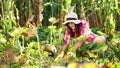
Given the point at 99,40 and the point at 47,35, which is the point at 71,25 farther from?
the point at 47,35

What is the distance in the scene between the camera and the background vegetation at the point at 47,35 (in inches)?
109

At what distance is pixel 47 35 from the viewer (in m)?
3.76

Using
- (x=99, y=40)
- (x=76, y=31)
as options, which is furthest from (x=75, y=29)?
(x=99, y=40)

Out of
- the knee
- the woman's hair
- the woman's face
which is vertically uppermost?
the woman's face

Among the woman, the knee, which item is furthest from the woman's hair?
the knee

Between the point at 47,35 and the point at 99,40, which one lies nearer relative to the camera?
the point at 99,40

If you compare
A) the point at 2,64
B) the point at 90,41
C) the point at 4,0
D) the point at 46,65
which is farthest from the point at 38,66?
the point at 4,0

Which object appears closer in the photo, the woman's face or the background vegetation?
the background vegetation

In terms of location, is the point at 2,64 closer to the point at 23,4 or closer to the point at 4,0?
the point at 4,0

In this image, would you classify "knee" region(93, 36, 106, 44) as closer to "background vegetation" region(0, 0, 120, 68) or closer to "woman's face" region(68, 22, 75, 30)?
"background vegetation" region(0, 0, 120, 68)

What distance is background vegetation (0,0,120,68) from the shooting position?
9.08 ft

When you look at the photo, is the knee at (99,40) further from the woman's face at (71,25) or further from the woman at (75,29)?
the woman's face at (71,25)

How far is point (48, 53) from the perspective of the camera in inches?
118

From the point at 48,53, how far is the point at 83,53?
0.30 m
